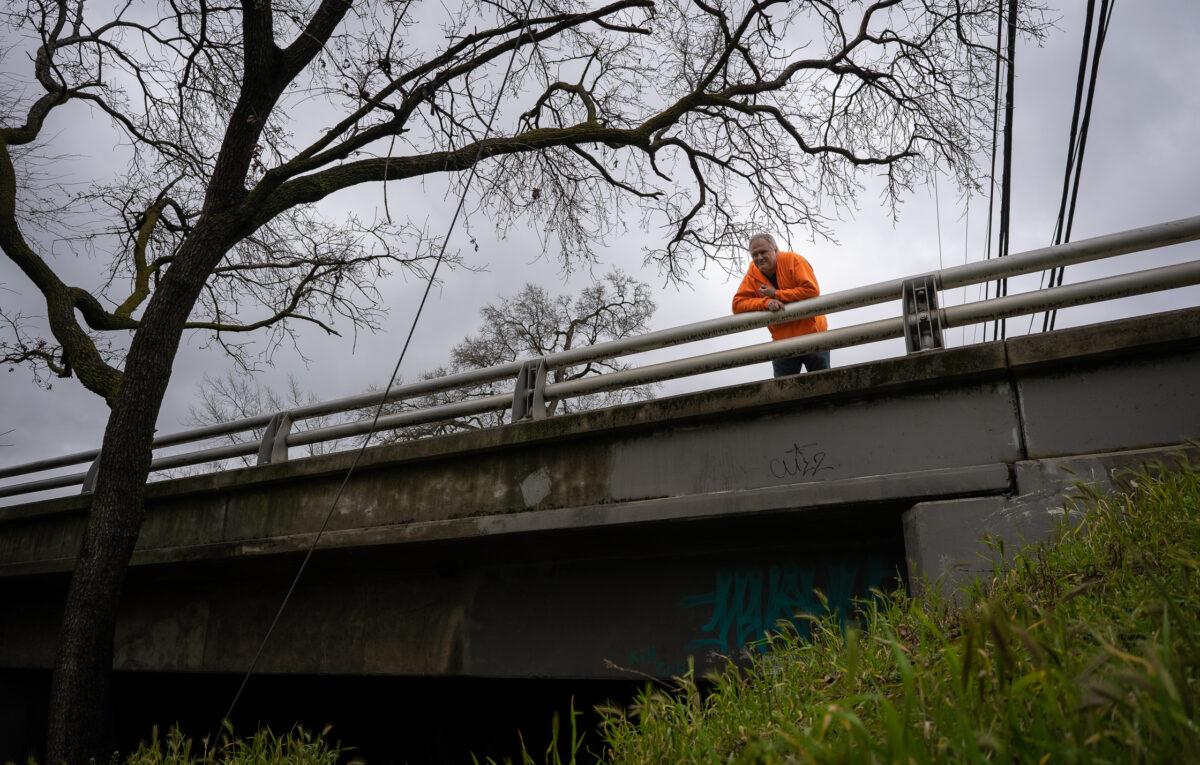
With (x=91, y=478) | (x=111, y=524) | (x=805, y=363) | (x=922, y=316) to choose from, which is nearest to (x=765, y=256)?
(x=805, y=363)

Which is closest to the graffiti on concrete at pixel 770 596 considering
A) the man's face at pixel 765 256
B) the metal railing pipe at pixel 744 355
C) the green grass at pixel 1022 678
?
the green grass at pixel 1022 678

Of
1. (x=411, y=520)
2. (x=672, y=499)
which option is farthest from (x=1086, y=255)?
(x=411, y=520)

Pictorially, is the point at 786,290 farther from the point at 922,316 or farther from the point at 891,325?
the point at 922,316

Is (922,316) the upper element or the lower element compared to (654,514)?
upper

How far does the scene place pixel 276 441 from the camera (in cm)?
717

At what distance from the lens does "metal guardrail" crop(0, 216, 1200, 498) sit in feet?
13.8

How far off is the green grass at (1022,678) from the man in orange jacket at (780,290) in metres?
2.37

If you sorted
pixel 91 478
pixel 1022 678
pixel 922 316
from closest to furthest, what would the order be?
pixel 1022 678, pixel 922 316, pixel 91 478

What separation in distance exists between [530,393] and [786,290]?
6.69 ft

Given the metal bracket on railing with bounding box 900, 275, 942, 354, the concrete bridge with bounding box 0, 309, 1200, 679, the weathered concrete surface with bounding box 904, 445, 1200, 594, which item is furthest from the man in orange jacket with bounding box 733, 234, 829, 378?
the weathered concrete surface with bounding box 904, 445, 1200, 594

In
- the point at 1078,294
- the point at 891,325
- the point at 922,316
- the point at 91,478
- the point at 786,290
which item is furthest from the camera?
the point at 91,478

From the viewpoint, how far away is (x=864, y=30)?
29.3 feet

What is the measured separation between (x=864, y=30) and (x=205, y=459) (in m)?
8.45

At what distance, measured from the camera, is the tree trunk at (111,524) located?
5781 mm
